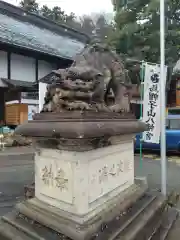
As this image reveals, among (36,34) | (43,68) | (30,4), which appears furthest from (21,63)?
(30,4)

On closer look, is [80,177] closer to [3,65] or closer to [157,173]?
[157,173]

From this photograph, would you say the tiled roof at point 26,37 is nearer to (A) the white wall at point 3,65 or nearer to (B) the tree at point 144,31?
(A) the white wall at point 3,65

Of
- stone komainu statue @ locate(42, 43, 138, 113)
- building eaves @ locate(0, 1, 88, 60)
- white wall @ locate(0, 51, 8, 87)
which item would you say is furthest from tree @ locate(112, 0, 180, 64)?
stone komainu statue @ locate(42, 43, 138, 113)

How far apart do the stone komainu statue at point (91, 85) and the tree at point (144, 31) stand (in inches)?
413

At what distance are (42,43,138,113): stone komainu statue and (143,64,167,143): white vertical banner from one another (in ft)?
5.26

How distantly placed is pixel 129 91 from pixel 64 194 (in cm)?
173

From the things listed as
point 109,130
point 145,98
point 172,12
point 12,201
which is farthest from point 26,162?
point 172,12

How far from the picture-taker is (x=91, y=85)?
104 inches

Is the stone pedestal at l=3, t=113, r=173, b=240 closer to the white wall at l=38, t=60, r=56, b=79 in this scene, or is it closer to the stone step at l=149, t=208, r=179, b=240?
the stone step at l=149, t=208, r=179, b=240

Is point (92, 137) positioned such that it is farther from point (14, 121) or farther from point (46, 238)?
point (14, 121)

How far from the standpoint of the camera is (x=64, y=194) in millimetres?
2572

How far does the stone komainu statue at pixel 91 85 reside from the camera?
2.56m

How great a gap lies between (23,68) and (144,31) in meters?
7.07

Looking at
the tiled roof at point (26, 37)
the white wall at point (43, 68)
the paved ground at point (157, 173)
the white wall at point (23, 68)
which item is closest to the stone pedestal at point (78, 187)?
the paved ground at point (157, 173)
